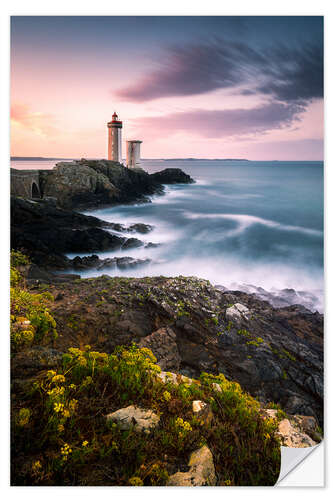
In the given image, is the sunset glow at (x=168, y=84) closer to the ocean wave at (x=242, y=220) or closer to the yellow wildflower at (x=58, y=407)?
the ocean wave at (x=242, y=220)

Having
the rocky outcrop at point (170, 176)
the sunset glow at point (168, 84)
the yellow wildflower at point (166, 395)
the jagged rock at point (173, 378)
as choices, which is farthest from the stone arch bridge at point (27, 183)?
the yellow wildflower at point (166, 395)

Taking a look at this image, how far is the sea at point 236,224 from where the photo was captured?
3.39 metres

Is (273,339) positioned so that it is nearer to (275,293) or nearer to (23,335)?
(275,293)

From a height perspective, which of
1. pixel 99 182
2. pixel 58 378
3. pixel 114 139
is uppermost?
pixel 114 139

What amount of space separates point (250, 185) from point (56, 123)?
2440mm

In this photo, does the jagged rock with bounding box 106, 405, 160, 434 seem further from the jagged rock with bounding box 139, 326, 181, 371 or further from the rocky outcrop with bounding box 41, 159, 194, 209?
the rocky outcrop with bounding box 41, 159, 194, 209

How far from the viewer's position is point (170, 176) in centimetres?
383

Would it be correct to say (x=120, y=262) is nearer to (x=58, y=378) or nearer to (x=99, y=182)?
(x=99, y=182)

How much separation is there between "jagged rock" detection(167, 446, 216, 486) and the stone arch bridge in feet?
9.50

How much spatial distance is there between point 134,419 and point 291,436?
138 cm

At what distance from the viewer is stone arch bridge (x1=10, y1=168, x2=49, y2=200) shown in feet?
10.3

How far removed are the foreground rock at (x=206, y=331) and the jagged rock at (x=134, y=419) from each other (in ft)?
2.49

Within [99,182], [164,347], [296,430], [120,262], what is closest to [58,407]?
[164,347]
